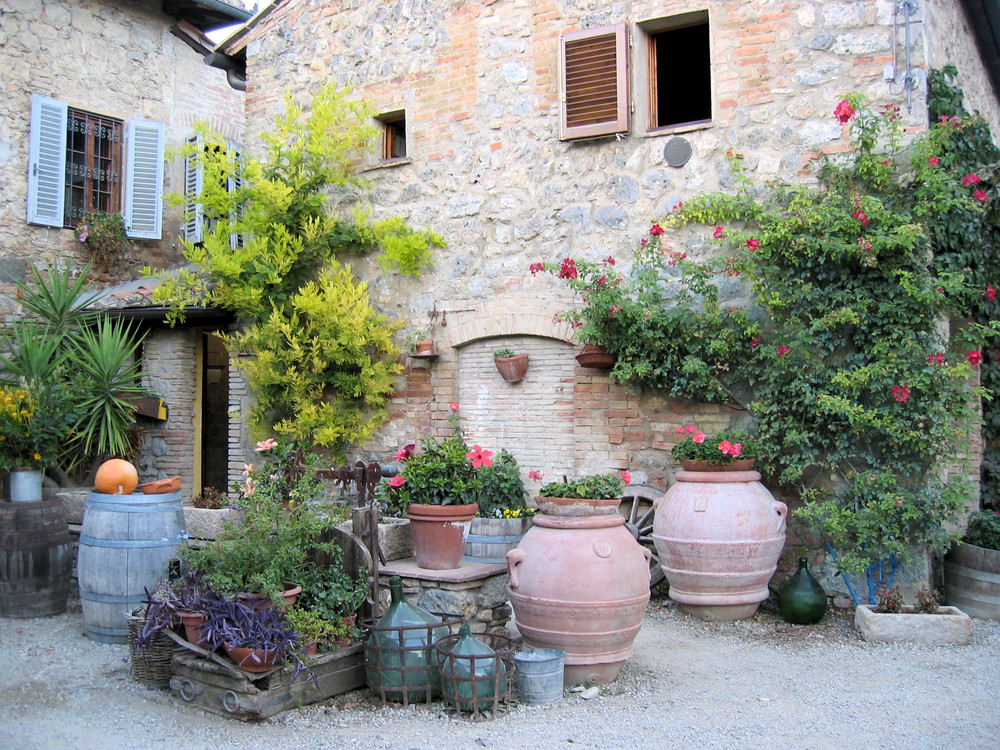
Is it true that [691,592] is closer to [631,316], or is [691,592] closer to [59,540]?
[631,316]

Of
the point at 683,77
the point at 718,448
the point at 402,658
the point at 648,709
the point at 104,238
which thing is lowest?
the point at 648,709

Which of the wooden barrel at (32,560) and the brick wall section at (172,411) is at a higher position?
the brick wall section at (172,411)

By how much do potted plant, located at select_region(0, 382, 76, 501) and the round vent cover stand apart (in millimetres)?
5135

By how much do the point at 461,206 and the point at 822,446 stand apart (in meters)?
3.62

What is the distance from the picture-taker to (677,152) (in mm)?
6660

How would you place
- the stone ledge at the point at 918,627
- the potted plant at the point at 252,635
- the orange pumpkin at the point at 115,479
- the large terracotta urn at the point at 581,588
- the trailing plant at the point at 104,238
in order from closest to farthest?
the potted plant at the point at 252,635
the large terracotta urn at the point at 581,588
the stone ledge at the point at 918,627
the orange pumpkin at the point at 115,479
the trailing plant at the point at 104,238

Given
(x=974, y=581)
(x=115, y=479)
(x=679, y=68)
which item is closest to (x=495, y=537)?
(x=115, y=479)

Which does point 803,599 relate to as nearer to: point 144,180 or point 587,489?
point 587,489

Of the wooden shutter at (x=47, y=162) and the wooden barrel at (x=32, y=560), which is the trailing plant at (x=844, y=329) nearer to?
the wooden barrel at (x=32, y=560)

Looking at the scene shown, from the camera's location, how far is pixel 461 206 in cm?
757

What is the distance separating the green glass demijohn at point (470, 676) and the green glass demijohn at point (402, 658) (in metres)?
0.13

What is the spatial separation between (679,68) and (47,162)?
700 centimetres

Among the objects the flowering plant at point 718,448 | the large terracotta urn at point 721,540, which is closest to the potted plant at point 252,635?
the large terracotta urn at point 721,540

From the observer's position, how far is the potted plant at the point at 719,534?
5555 millimetres
